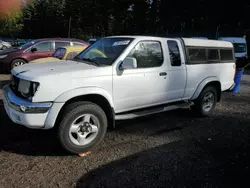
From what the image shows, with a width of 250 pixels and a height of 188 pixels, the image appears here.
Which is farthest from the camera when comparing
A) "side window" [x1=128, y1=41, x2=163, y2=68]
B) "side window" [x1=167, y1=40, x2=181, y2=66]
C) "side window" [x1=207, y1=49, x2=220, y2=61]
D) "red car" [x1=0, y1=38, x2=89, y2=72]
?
"red car" [x1=0, y1=38, x2=89, y2=72]

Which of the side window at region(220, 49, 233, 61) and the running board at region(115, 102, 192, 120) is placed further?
the side window at region(220, 49, 233, 61)

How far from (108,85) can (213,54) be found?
2928 mm

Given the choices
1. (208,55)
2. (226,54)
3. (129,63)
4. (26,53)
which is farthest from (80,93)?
(26,53)

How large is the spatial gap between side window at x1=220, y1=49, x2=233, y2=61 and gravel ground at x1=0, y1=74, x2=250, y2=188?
5.23 ft

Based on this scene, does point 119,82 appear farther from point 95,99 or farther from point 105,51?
point 105,51

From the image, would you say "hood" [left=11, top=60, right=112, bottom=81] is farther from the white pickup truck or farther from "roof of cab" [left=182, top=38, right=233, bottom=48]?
"roof of cab" [left=182, top=38, right=233, bottom=48]

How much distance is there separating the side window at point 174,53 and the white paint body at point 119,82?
9 cm

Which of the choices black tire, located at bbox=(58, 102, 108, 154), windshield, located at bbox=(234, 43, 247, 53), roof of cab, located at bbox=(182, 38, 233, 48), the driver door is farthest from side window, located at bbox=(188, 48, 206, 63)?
windshield, located at bbox=(234, 43, 247, 53)

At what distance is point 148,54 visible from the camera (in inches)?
170

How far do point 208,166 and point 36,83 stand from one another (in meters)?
2.71

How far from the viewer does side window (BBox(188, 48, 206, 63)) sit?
16.5 ft

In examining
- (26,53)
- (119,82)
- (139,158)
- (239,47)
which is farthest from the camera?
(239,47)

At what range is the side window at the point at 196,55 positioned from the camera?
502 cm

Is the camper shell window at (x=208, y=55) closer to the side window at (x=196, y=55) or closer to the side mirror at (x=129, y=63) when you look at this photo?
the side window at (x=196, y=55)
